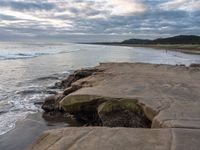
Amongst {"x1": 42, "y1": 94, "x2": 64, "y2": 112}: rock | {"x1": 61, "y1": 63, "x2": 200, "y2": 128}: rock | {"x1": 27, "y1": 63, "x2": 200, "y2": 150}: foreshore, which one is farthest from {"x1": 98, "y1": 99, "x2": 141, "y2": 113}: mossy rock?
{"x1": 42, "y1": 94, "x2": 64, "y2": 112}: rock

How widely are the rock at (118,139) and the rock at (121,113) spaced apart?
2.16 m

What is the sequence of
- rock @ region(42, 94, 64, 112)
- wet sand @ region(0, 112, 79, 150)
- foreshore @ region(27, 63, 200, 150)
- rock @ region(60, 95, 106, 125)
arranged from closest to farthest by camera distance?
foreshore @ region(27, 63, 200, 150) < wet sand @ region(0, 112, 79, 150) < rock @ region(60, 95, 106, 125) < rock @ region(42, 94, 64, 112)

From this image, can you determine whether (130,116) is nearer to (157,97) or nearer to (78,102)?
(157,97)

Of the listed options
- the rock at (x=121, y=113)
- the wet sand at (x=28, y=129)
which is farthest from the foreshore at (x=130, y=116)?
the wet sand at (x=28, y=129)

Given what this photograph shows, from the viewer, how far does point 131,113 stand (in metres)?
7.62

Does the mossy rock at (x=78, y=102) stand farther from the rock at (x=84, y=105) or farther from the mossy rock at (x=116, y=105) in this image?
the mossy rock at (x=116, y=105)

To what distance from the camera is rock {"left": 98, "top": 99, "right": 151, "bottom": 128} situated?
750cm

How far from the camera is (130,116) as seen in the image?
759cm

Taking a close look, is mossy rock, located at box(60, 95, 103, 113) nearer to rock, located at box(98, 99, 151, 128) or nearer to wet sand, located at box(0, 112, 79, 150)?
rock, located at box(98, 99, 151, 128)

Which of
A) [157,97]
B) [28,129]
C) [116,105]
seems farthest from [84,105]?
[157,97]

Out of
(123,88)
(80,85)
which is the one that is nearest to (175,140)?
(123,88)

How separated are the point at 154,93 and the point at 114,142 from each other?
420 cm

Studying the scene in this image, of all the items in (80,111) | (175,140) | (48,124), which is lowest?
(48,124)

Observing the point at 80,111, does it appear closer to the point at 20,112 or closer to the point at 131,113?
the point at 131,113
